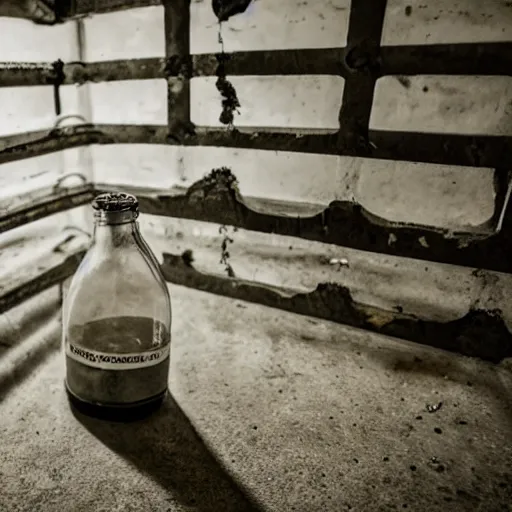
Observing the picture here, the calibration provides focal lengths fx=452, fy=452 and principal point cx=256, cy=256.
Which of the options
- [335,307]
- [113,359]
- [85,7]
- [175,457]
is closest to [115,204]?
[113,359]

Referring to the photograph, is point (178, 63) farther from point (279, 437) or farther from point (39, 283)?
point (279, 437)

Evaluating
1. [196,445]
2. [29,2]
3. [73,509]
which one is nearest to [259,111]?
[29,2]

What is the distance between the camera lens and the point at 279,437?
698 mm

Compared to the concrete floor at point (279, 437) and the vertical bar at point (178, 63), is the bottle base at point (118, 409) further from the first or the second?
the vertical bar at point (178, 63)

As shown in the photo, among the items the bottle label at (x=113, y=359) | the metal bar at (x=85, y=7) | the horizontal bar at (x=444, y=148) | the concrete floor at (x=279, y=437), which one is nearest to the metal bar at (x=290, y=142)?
the horizontal bar at (x=444, y=148)

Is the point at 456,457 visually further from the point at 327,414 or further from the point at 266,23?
the point at 266,23

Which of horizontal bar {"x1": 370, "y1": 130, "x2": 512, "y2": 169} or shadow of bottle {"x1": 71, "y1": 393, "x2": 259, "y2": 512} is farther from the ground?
horizontal bar {"x1": 370, "y1": 130, "x2": 512, "y2": 169}

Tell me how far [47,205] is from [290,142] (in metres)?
0.59

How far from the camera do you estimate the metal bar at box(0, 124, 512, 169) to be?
0.84 meters

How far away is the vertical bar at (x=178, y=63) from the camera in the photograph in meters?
1.02

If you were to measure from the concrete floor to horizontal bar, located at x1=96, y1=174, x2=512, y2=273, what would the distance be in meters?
0.22

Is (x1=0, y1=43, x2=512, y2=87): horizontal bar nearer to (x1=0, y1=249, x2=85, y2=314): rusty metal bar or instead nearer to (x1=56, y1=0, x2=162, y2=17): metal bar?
(x1=56, y1=0, x2=162, y2=17): metal bar

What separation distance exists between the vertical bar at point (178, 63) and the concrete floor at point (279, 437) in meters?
0.51

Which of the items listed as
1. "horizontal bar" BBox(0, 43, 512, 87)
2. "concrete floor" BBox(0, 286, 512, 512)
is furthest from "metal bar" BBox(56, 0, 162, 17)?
"concrete floor" BBox(0, 286, 512, 512)
